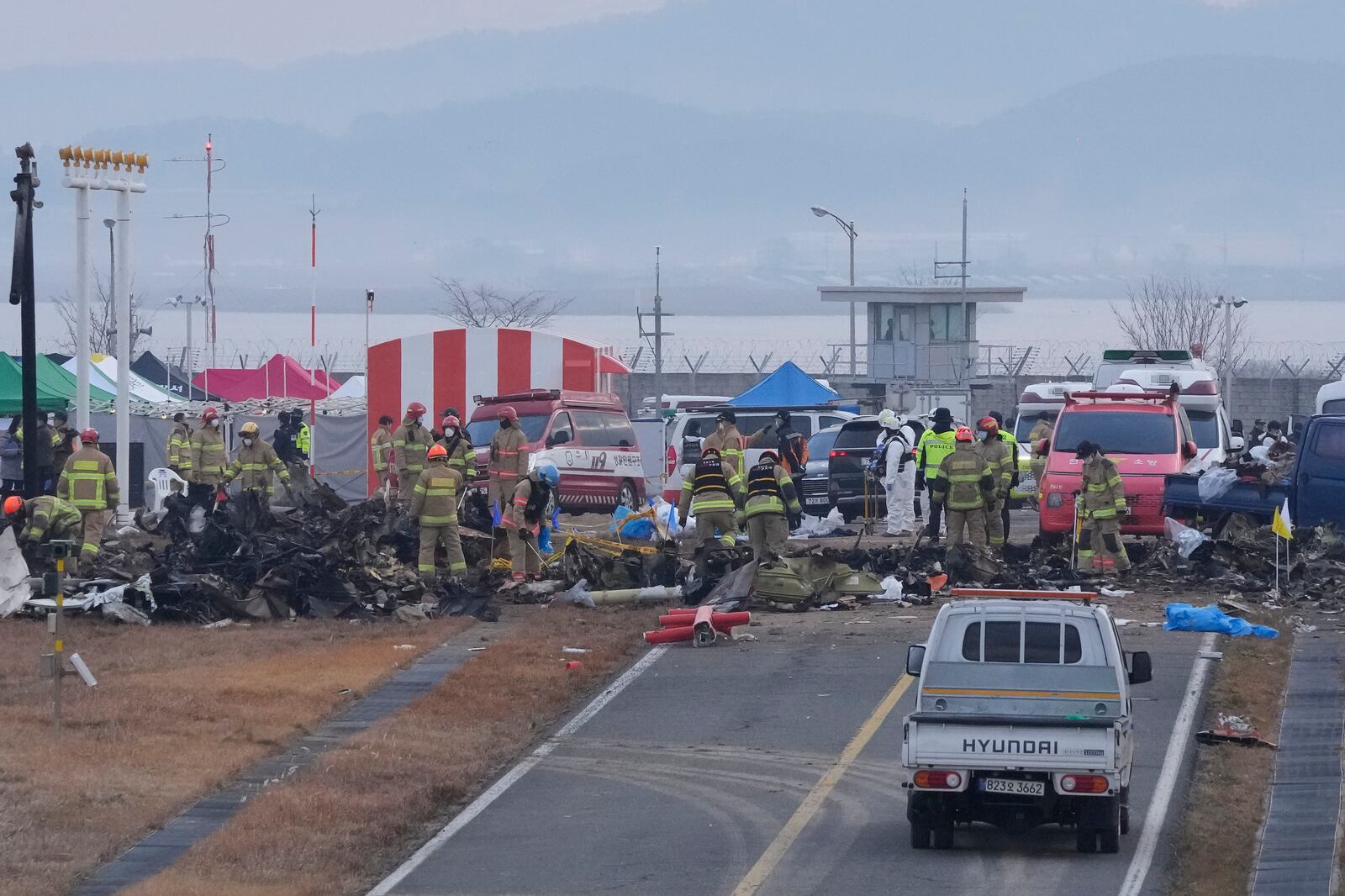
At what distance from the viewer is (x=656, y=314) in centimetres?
5031

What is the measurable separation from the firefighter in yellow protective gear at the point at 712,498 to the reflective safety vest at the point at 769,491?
347 millimetres

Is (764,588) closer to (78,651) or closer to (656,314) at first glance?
(78,651)

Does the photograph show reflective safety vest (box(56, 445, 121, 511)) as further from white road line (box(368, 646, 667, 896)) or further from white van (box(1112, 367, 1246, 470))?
white van (box(1112, 367, 1246, 470))

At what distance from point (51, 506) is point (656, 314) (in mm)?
32555

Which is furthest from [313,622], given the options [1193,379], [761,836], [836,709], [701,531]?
[1193,379]

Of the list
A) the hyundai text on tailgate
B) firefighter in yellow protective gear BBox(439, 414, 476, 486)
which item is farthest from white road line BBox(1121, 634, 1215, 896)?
firefighter in yellow protective gear BBox(439, 414, 476, 486)

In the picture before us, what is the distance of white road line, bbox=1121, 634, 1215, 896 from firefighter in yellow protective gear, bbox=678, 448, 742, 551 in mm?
6225

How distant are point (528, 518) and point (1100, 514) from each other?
6.59 meters

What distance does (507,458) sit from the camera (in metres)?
22.4

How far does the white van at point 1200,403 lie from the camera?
24438 mm

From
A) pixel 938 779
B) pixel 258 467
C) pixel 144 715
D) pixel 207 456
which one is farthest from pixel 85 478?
pixel 938 779

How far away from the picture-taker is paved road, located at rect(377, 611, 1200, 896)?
9539 millimetres

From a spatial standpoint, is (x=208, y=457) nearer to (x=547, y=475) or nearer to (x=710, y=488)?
(x=547, y=475)

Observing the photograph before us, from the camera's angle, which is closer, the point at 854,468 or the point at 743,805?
the point at 743,805
